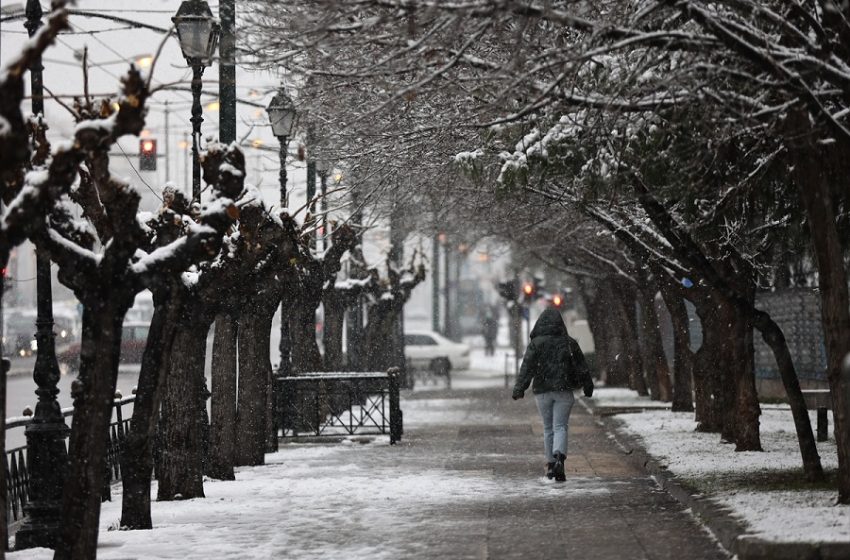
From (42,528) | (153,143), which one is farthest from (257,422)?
(153,143)

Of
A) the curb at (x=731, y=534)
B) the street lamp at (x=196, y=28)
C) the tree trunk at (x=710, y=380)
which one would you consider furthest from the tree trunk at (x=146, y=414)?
the tree trunk at (x=710, y=380)

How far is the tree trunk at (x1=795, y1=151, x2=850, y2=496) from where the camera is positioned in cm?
1141

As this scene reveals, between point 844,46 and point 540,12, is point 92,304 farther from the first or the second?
point 844,46

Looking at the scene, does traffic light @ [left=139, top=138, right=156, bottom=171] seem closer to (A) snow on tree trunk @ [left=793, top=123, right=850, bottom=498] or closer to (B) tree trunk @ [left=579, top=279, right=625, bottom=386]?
(A) snow on tree trunk @ [left=793, top=123, right=850, bottom=498]

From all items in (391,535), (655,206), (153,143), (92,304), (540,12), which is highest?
(153,143)

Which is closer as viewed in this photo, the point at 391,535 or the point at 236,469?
the point at 391,535

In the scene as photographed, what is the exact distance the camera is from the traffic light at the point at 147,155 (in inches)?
813

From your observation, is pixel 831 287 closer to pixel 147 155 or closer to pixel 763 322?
pixel 763 322

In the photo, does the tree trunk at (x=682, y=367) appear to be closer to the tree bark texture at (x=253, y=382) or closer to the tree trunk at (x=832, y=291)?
the tree bark texture at (x=253, y=382)

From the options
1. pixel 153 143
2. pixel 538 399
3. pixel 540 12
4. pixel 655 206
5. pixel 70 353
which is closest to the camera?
pixel 540 12

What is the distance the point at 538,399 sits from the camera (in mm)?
15797

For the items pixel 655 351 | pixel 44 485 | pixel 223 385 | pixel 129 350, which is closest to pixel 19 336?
pixel 129 350

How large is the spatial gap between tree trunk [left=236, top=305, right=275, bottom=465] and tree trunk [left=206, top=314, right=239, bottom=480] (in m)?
0.89

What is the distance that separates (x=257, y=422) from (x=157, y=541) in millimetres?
6755
